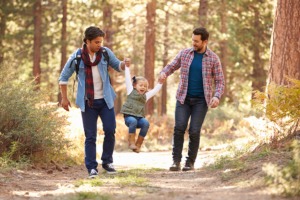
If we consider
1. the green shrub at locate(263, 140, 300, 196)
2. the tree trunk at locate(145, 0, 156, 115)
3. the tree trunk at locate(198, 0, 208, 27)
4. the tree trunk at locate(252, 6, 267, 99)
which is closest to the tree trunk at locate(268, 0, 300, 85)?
the green shrub at locate(263, 140, 300, 196)

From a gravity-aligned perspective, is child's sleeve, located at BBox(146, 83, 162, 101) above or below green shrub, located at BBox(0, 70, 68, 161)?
above

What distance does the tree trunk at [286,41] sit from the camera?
9.83m

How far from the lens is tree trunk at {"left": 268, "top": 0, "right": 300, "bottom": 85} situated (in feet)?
32.2

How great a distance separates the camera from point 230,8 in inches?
985

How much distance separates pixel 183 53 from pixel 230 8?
16431 mm

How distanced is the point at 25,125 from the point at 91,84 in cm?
194

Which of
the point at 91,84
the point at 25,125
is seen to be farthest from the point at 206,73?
the point at 25,125

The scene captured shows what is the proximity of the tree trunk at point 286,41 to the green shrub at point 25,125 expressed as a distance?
4.11m

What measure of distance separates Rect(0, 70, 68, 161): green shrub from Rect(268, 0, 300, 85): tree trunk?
4.11 m

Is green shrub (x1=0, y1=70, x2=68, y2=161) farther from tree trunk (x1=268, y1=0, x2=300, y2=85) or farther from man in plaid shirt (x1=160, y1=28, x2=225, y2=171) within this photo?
tree trunk (x1=268, y1=0, x2=300, y2=85)

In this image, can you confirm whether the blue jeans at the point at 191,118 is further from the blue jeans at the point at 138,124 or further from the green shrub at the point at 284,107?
the green shrub at the point at 284,107

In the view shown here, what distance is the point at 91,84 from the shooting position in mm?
8141

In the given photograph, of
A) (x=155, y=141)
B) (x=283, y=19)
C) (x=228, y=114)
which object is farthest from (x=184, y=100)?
(x=228, y=114)

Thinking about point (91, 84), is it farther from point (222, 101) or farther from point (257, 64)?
point (222, 101)
